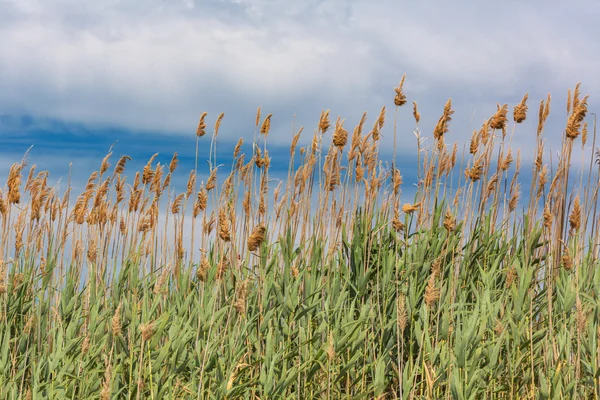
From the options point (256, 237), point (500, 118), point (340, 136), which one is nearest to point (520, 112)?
point (500, 118)

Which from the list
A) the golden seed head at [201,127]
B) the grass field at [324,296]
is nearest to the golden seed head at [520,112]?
the grass field at [324,296]

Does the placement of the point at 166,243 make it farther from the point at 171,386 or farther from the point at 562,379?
the point at 562,379

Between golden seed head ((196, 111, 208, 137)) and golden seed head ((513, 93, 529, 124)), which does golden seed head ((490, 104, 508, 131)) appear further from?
golden seed head ((196, 111, 208, 137))

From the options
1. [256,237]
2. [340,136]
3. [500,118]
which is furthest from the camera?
[500,118]

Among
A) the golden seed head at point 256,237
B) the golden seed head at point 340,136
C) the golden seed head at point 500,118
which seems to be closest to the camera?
the golden seed head at point 256,237

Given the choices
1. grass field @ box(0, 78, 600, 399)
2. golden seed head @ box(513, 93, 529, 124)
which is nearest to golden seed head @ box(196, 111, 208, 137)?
grass field @ box(0, 78, 600, 399)

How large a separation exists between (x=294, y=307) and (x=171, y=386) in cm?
84

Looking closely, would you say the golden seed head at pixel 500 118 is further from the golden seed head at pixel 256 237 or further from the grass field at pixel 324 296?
the golden seed head at pixel 256 237

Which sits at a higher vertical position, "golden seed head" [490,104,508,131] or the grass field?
"golden seed head" [490,104,508,131]

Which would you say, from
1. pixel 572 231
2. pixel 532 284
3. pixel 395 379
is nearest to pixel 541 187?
pixel 572 231

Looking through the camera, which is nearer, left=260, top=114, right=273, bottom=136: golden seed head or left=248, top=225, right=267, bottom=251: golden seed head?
left=248, top=225, right=267, bottom=251: golden seed head

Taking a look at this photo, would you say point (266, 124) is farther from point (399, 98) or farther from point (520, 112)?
point (520, 112)

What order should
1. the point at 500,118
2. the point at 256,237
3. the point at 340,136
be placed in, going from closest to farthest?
the point at 256,237 → the point at 340,136 → the point at 500,118

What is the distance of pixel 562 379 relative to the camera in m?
3.45
